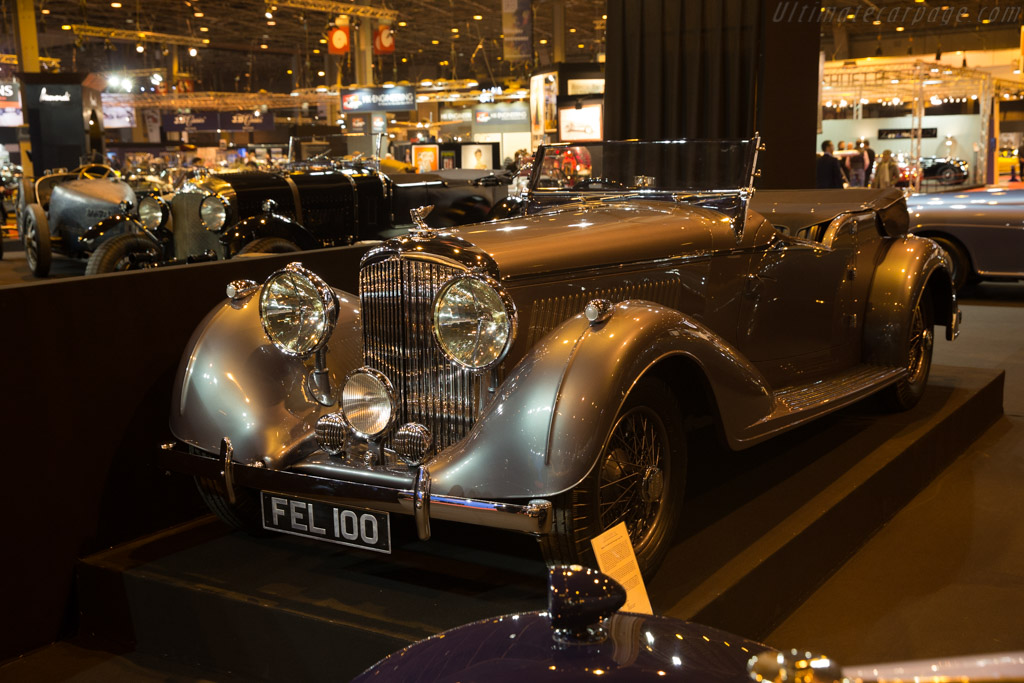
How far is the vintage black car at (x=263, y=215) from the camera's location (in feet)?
22.8

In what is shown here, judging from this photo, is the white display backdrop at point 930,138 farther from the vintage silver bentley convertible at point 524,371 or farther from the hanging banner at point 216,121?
the hanging banner at point 216,121

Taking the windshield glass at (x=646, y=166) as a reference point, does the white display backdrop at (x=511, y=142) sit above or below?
above

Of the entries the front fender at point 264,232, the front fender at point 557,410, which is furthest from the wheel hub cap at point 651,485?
the front fender at point 264,232

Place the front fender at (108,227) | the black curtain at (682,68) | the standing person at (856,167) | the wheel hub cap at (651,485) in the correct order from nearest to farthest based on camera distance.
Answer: the wheel hub cap at (651,485) < the black curtain at (682,68) < the front fender at (108,227) < the standing person at (856,167)

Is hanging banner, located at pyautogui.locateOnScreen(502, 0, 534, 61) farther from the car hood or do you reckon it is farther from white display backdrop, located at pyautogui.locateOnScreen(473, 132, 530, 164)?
the car hood

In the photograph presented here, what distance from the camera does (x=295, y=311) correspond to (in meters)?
3.11

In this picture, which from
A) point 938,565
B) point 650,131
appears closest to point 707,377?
point 938,565

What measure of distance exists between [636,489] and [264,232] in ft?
15.9

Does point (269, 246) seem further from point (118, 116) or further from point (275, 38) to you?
point (275, 38)

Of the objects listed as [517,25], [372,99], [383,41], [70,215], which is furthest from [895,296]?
[383,41]

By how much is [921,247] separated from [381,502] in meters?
3.24

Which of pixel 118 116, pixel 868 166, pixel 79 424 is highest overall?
pixel 118 116

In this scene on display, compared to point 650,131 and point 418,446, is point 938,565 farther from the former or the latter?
point 650,131

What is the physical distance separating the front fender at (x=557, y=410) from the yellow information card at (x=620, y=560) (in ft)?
0.61
